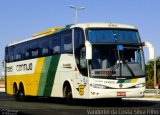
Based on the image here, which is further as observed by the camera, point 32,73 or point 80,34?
point 32,73

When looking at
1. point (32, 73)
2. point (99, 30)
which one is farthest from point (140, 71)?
point (32, 73)

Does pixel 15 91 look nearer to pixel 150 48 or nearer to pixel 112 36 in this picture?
pixel 112 36

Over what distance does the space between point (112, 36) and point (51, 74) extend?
4678 millimetres

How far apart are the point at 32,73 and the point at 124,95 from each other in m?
7.95

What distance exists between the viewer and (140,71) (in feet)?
66.6

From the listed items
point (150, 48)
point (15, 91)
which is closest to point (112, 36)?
point (150, 48)

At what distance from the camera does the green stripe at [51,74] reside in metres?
22.8

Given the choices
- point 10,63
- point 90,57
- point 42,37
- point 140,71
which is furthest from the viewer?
point 10,63

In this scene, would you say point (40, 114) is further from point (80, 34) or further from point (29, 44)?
point (29, 44)

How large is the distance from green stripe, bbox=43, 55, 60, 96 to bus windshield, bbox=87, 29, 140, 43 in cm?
297

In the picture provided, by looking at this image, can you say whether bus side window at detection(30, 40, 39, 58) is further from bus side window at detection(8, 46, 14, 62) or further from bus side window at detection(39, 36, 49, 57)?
bus side window at detection(8, 46, 14, 62)

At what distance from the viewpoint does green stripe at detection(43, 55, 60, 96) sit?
22.8 meters

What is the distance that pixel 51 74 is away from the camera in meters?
23.6

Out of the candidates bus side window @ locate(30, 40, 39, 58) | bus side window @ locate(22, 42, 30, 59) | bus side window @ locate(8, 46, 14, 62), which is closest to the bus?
bus side window @ locate(30, 40, 39, 58)
